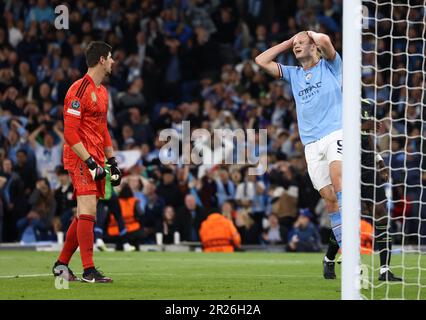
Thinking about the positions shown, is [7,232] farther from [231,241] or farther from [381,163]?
[381,163]

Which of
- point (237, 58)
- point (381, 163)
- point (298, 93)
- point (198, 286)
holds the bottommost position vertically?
point (198, 286)

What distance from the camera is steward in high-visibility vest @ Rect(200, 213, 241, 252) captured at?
66.0 feet

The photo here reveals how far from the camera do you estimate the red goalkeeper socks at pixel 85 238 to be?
35.2ft

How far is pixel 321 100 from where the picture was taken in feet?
37.1

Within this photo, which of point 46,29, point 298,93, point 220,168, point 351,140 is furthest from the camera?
point 46,29

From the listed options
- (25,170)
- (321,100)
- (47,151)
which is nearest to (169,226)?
(47,151)

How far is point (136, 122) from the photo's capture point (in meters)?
23.4

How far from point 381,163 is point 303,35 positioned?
A: 5.72 feet

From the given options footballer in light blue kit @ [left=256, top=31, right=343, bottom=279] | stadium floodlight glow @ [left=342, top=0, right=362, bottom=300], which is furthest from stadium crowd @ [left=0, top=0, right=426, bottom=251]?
stadium floodlight glow @ [left=342, top=0, right=362, bottom=300]

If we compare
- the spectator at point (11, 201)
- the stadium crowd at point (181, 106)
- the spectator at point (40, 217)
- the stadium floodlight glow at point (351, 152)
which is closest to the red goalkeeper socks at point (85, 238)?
the stadium floodlight glow at point (351, 152)

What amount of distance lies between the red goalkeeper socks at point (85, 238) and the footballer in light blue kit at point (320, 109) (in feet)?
8.54

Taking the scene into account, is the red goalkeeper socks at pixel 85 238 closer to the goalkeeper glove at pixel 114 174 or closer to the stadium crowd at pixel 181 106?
the goalkeeper glove at pixel 114 174

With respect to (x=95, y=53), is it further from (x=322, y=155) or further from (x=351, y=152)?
(x=351, y=152)
